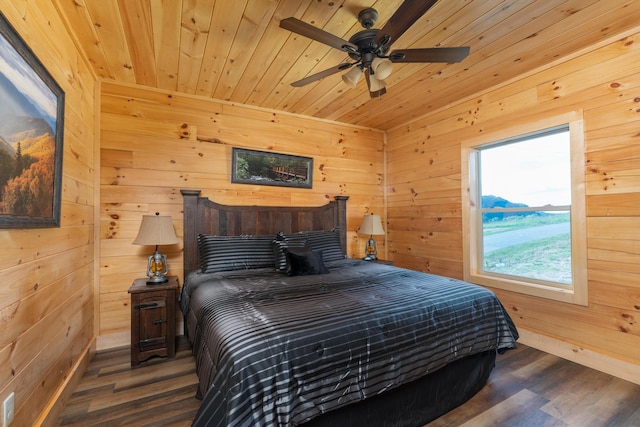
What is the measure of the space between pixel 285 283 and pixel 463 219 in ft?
7.19

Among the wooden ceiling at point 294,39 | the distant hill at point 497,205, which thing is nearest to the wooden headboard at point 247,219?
the wooden ceiling at point 294,39

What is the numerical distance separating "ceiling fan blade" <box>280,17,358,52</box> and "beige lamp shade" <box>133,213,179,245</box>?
1.86 m

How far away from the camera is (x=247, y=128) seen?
328 cm

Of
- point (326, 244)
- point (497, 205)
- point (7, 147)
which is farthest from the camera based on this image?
point (326, 244)

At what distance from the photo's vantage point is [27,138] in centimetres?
132

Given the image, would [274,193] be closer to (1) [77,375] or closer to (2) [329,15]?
(2) [329,15]

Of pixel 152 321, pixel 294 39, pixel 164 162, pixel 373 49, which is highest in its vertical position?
pixel 294 39

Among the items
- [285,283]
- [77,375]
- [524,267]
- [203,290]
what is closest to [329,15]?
[285,283]

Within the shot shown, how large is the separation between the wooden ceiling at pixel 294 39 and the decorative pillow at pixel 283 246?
5.09 feet

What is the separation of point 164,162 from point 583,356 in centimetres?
414

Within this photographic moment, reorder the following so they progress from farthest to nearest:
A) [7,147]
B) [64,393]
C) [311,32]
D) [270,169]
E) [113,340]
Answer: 1. [270,169]
2. [113,340]
3. [64,393]
4. [311,32]
5. [7,147]

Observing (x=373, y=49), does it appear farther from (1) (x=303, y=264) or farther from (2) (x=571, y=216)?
(2) (x=571, y=216)

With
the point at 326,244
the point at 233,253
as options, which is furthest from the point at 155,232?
the point at 326,244

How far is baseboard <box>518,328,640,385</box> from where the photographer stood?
2.04 meters
